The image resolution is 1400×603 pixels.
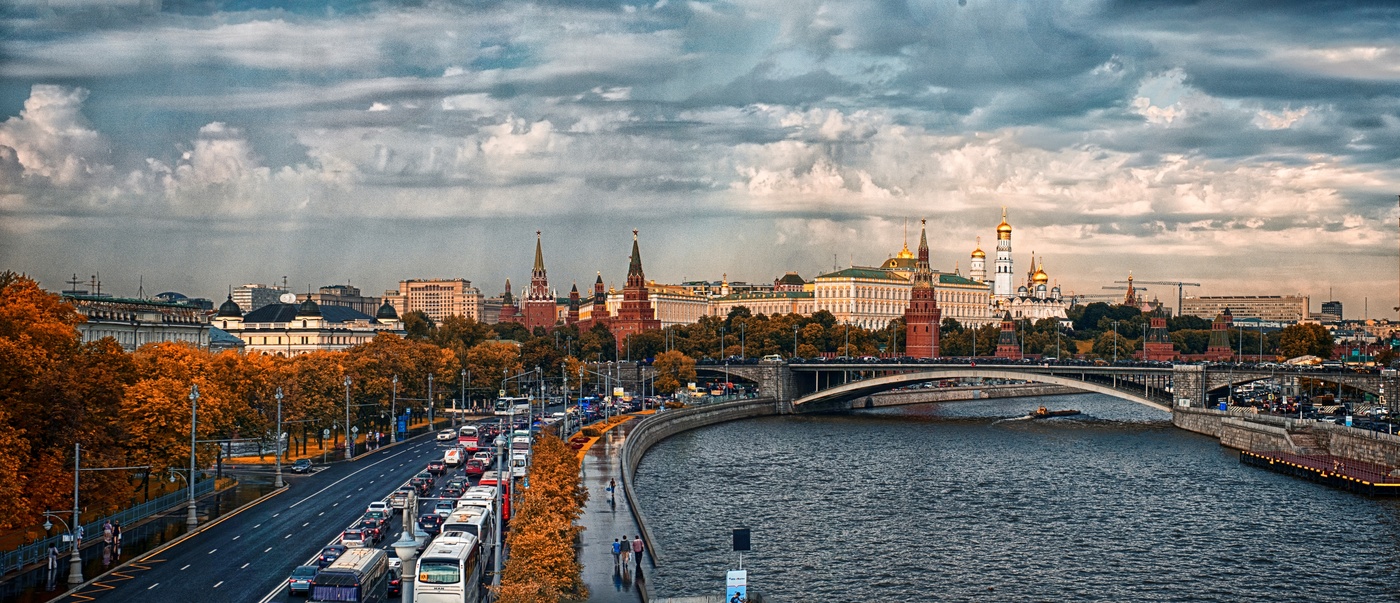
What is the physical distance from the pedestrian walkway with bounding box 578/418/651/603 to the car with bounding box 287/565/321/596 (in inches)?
377

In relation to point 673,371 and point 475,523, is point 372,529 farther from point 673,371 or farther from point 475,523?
point 673,371

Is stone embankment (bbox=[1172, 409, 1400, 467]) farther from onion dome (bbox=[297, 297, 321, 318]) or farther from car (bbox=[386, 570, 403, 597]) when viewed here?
onion dome (bbox=[297, 297, 321, 318])

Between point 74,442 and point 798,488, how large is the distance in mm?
44911

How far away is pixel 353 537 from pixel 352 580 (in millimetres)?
9251

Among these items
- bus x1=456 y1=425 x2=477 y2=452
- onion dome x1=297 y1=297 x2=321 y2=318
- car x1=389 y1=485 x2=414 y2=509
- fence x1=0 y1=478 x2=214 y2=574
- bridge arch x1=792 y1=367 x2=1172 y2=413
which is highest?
onion dome x1=297 y1=297 x2=321 y2=318

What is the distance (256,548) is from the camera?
55500 millimetres

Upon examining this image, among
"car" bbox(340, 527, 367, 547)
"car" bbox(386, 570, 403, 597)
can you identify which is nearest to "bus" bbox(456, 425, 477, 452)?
"car" bbox(340, 527, 367, 547)

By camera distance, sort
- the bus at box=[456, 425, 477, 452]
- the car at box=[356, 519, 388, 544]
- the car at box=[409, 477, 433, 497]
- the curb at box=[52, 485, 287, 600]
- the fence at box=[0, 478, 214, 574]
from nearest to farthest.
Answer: the curb at box=[52, 485, 287, 600]
the fence at box=[0, 478, 214, 574]
the car at box=[356, 519, 388, 544]
the car at box=[409, 477, 433, 497]
the bus at box=[456, 425, 477, 452]

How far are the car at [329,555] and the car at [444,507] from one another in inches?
389

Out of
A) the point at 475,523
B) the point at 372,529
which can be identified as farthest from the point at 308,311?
the point at 475,523

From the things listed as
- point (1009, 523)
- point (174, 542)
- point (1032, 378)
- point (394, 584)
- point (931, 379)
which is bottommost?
point (1009, 523)

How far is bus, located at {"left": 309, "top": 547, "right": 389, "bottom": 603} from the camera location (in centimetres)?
4469

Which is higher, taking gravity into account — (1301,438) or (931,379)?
(931,379)

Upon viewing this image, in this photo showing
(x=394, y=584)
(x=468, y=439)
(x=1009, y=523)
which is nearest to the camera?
(x=394, y=584)
